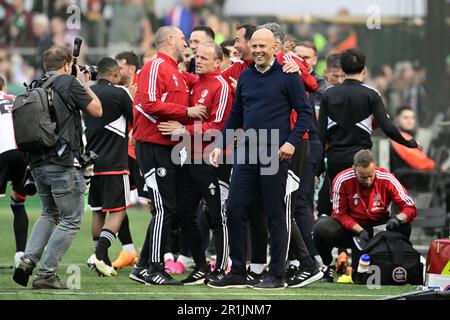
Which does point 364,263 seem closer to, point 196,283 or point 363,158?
point 363,158

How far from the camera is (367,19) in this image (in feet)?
69.3

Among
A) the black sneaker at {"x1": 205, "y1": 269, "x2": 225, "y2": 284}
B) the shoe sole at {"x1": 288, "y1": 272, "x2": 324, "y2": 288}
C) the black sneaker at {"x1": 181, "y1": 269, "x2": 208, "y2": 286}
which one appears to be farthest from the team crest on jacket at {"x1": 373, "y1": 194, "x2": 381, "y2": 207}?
the black sneaker at {"x1": 181, "y1": 269, "x2": 208, "y2": 286}

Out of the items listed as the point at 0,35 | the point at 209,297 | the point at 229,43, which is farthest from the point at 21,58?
the point at 209,297

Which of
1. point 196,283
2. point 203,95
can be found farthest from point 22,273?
point 203,95

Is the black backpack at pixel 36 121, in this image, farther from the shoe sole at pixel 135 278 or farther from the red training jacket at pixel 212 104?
the shoe sole at pixel 135 278

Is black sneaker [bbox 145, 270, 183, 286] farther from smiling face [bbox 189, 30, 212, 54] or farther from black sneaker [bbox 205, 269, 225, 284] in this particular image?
smiling face [bbox 189, 30, 212, 54]

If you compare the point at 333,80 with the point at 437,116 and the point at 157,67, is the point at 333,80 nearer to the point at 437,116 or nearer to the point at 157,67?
the point at 157,67

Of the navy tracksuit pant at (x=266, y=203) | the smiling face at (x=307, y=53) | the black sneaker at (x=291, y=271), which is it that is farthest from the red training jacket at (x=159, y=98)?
the smiling face at (x=307, y=53)

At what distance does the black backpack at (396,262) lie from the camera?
11828 millimetres

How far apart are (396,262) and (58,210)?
3033mm

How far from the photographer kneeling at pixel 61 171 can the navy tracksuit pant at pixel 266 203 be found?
129cm

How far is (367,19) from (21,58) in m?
6.03

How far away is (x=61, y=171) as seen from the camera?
11031 mm

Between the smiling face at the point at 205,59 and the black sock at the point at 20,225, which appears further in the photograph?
the black sock at the point at 20,225
